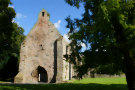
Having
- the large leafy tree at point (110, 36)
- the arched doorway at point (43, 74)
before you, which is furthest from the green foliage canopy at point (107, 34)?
the arched doorway at point (43, 74)

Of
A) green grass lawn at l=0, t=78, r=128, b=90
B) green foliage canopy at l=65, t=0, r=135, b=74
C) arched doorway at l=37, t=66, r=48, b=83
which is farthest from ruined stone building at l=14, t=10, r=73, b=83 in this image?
green foliage canopy at l=65, t=0, r=135, b=74

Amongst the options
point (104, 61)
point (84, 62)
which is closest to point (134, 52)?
point (104, 61)

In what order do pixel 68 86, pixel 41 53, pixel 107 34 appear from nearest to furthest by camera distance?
pixel 107 34 → pixel 68 86 → pixel 41 53

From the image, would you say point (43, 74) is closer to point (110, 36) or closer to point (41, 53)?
→ point (41, 53)

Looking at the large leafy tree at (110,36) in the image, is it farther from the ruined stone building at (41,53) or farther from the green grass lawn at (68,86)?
the ruined stone building at (41,53)

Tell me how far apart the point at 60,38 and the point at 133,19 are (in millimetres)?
15379

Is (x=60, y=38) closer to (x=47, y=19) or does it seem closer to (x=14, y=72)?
(x=47, y=19)

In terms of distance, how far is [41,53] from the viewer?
81.1ft

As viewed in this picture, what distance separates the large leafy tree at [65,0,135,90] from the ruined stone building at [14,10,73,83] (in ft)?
44.4

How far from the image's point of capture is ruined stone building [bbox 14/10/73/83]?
23.6m

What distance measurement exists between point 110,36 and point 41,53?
17115 millimetres

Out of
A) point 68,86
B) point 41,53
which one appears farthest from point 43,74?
point 68,86

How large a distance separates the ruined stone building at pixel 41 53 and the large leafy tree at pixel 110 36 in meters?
13.5

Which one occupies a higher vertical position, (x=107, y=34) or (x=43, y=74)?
(x=107, y=34)
